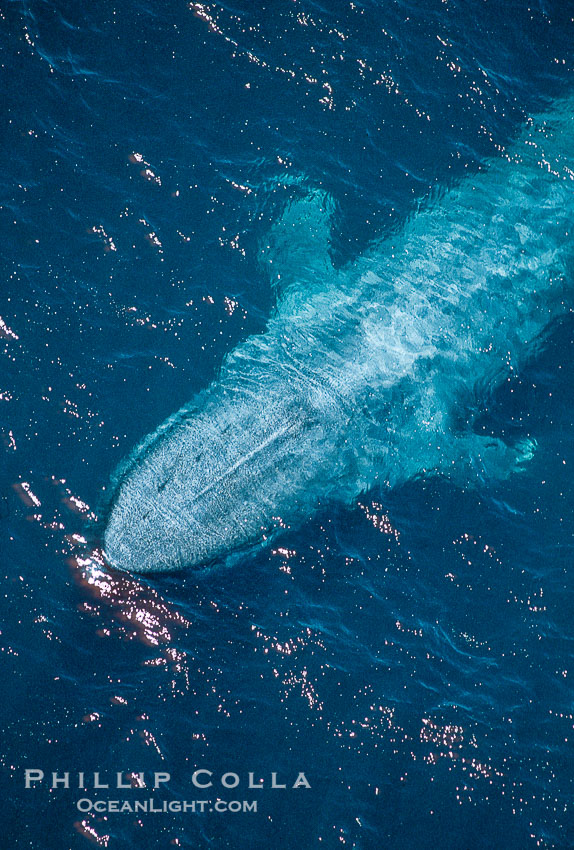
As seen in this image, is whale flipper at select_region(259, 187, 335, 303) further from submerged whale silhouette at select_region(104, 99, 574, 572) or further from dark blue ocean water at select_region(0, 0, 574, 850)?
dark blue ocean water at select_region(0, 0, 574, 850)

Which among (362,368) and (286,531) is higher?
(362,368)

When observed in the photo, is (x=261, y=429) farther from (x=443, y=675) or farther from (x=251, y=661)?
(x=443, y=675)

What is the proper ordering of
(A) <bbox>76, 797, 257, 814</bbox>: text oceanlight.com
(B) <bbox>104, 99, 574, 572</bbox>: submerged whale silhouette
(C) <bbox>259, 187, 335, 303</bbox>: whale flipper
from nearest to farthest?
(A) <bbox>76, 797, 257, 814</bbox>: text oceanlight.com → (B) <bbox>104, 99, 574, 572</bbox>: submerged whale silhouette → (C) <bbox>259, 187, 335, 303</bbox>: whale flipper

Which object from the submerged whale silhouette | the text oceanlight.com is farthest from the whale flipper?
the text oceanlight.com

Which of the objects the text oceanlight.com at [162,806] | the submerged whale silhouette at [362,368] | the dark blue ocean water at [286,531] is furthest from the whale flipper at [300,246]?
the text oceanlight.com at [162,806]

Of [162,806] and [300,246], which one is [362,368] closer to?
[300,246]

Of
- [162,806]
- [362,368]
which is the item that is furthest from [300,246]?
[162,806]
